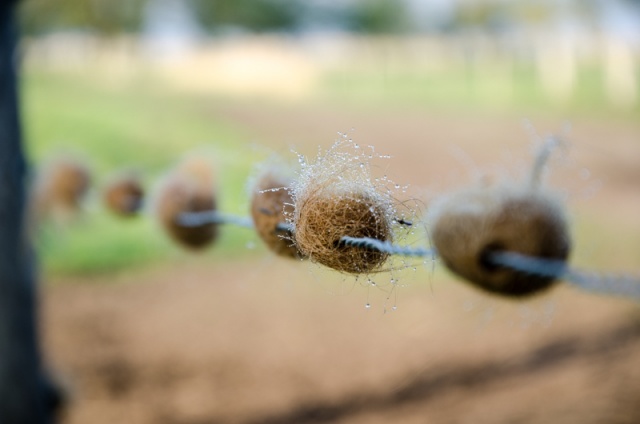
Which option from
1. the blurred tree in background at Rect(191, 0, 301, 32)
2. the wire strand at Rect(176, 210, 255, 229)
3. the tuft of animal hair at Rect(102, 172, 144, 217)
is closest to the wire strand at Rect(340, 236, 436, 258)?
the wire strand at Rect(176, 210, 255, 229)

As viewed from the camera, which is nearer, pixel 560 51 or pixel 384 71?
pixel 560 51

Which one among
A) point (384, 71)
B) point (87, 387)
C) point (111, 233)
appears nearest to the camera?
point (87, 387)

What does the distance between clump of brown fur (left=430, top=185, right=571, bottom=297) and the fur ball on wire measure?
0.97 m

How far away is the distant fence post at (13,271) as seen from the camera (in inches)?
113

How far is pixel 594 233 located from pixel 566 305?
8.89 feet

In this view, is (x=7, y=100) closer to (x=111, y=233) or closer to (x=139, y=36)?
(x=111, y=233)

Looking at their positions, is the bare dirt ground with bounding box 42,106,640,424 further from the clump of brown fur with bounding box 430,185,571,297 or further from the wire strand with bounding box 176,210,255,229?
the clump of brown fur with bounding box 430,185,571,297

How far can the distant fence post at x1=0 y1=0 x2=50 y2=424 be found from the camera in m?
2.86

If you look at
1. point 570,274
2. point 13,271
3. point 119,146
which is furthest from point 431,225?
point 119,146

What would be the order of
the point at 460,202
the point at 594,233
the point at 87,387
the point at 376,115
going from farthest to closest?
1. the point at 376,115
2. the point at 594,233
3. the point at 87,387
4. the point at 460,202

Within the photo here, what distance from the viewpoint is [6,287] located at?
2.91 metres

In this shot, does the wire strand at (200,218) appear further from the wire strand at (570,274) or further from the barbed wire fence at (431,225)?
the wire strand at (570,274)

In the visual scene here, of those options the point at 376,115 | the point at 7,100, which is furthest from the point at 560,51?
the point at 7,100

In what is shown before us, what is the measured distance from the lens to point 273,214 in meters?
1.40
